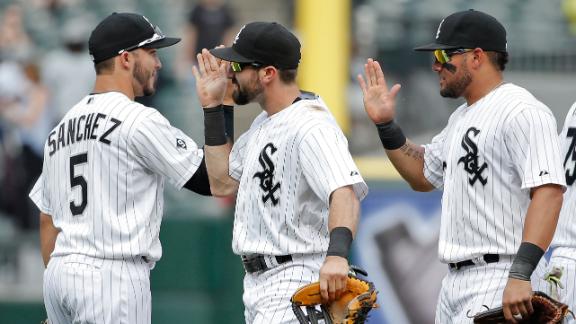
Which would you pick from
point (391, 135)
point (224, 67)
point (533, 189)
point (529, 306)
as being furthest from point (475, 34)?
point (529, 306)

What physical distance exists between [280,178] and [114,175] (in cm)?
71

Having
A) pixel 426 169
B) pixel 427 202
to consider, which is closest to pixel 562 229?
pixel 426 169

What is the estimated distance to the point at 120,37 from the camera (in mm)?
5441

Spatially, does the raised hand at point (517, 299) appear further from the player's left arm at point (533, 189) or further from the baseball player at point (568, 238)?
the baseball player at point (568, 238)

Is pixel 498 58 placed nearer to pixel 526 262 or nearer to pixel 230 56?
pixel 526 262

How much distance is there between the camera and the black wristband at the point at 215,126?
5367 mm

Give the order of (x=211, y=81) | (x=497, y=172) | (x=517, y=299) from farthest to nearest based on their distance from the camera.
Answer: (x=211, y=81)
(x=497, y=172)
(x=517, y=299)

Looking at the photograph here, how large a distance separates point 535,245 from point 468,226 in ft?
1.21

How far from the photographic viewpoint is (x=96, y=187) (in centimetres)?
521

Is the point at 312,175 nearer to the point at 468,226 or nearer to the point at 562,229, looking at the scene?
the point at 468,226

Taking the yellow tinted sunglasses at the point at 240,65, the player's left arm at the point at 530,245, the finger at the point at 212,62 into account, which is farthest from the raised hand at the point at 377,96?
the player's left arm at the point at 530,245

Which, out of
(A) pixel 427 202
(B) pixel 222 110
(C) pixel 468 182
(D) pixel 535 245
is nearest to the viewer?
(D) pixel 535 245

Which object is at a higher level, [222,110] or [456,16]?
[456,16]

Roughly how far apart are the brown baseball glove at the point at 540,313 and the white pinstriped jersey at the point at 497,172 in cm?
25
